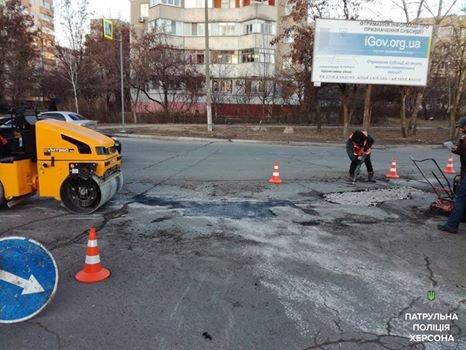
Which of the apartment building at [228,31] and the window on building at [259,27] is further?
the window on building at [259,27]

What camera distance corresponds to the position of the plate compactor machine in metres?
6.19

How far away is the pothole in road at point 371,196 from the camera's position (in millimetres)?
7840

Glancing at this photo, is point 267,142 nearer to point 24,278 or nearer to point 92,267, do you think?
point 92,267

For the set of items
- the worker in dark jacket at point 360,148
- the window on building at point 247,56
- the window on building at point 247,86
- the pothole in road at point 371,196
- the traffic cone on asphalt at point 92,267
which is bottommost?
the pothole in road at point 371,196

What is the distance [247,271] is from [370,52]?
2056 cm

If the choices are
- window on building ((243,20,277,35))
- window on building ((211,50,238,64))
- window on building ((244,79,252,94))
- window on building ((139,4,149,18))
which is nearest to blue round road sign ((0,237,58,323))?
window on building ((244,79,252,94))

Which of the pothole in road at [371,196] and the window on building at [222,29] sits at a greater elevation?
the window on building at [222,29]

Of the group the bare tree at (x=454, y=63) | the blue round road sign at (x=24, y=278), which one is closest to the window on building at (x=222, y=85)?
the bare tree at (x=454, y=63)

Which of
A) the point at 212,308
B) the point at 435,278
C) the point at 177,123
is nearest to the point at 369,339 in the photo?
the point at 212,308

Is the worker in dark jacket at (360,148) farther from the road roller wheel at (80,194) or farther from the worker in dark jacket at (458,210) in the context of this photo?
the road roller wheel at (80,194)

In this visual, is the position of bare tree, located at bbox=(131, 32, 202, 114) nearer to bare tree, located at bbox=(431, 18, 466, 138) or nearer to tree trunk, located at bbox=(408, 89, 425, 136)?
tree trunk, located at bbox=(408, 89, 425, 136)

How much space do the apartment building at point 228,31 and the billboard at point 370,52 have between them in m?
19.4

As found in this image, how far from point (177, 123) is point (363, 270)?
30709 millimetres

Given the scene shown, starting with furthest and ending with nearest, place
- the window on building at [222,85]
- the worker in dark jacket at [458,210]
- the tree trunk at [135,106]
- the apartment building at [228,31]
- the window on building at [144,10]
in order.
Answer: the window on building at [144,10] < the apartment building at [228,31] < the window on building at [222,85] < the tree trunk at [135,106] < the worker in dark jacket at [458,210]
